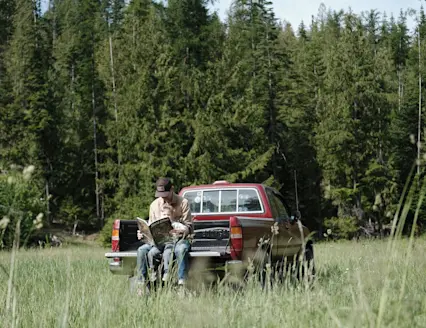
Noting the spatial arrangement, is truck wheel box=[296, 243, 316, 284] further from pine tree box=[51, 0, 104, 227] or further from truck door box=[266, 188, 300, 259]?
pine tree box=[51, 0, 104, 227]

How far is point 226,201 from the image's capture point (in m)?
10.3

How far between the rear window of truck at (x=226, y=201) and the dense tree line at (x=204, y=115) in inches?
937

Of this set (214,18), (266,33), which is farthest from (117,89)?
(266,33)

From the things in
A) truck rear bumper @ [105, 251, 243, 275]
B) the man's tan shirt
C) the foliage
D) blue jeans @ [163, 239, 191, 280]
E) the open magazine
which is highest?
the man's tan shirt

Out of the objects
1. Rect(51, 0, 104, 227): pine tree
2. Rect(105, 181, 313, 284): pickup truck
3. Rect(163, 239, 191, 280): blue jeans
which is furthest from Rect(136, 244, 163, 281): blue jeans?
Rect(51, 0, 104, 227): pine tree

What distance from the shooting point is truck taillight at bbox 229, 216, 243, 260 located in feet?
27.0

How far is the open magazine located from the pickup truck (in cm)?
39

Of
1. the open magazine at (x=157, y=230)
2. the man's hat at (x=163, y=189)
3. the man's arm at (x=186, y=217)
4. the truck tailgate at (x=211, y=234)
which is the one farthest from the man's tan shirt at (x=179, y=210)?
the truck tailgate at (x=211, y=234)

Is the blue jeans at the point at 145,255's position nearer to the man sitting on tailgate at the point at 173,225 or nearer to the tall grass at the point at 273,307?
the man sitting on tailgate at the point at 173,225

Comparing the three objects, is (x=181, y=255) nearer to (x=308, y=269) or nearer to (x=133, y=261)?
(x=133, y=261)

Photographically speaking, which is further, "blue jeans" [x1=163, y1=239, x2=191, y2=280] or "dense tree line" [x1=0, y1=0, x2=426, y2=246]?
"dense tree line" [x1=0, y1=0, x2=426, y2=246]

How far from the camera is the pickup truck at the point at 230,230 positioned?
27.1 feet

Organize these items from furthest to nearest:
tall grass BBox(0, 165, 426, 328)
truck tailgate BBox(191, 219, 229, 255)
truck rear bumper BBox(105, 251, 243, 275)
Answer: truck tailgate BBox(191, 219, 229, 255) → truck rear bumper BBox(105, 251, 243, 275) → tall grass BBox(0, 165, 426, 328)

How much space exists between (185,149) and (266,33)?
10.9 metres
